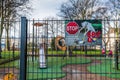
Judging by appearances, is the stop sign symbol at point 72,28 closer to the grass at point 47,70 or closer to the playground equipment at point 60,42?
the playground equipment at point 60,42

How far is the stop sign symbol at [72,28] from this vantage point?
8242mm

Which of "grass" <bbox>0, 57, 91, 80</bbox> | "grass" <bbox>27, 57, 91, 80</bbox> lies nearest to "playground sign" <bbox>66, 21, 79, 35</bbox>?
"grass" <bbox>0, 57, 91, 80</bbox>

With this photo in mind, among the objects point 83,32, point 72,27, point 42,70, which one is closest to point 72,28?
point 72,27

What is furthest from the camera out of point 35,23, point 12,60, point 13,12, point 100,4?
point 100,4

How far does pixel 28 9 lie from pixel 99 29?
22780mm

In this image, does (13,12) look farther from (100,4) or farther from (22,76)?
(22,76)

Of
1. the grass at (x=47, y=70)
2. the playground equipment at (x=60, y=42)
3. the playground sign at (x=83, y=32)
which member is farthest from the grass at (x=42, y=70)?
the playground sign at (x=83, y=32)

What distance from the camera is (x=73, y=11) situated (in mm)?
41000

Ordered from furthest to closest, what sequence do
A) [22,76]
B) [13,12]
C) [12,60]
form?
[13,12]
[12,60]
[22,76]

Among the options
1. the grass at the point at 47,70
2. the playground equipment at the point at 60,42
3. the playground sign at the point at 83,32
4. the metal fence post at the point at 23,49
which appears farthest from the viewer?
the grass at the point at 47,70

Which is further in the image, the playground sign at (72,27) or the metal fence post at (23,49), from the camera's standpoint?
the playground sign at (72,27)

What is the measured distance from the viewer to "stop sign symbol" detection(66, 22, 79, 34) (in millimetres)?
8242

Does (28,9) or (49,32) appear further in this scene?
(28,9)


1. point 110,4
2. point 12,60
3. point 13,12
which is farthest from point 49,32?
point 110,4
